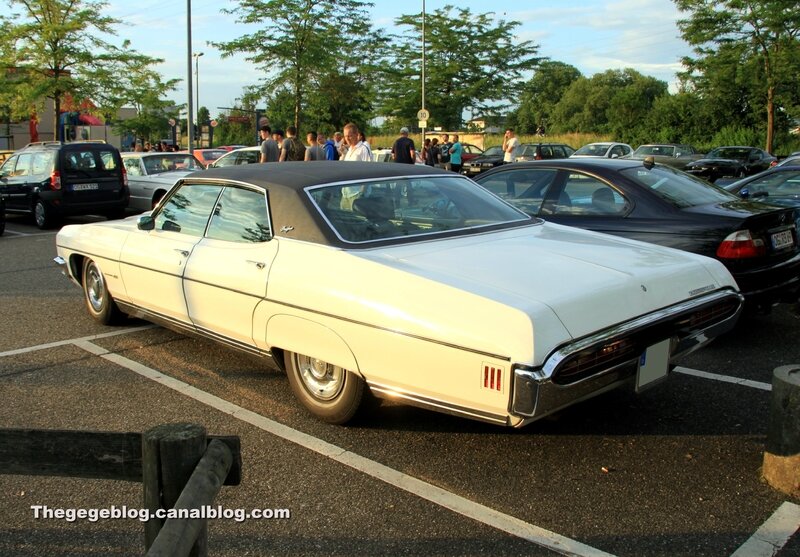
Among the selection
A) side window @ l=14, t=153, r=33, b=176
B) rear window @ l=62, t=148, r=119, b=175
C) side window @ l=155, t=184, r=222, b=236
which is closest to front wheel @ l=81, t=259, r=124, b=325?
side window @ l=155, t=184, r=222, b=236

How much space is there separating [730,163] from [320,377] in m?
24.3

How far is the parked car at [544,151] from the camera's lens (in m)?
26.9

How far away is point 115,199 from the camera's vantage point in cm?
1417

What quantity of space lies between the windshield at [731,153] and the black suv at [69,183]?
20.9m

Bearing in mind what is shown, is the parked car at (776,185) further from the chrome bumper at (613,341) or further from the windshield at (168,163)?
the windshield at (168,163)

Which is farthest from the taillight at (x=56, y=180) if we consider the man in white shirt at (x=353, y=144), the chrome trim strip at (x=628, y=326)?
the chrome trim strip at (x=628, y=326)

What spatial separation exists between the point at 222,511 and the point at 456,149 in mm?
17942

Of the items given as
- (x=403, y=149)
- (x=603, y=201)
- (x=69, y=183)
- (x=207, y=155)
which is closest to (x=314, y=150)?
(x=403, y=149)

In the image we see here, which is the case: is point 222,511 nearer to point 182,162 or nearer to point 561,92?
point 182,162

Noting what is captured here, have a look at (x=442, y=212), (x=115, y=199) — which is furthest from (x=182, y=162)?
(x=442, y=212)

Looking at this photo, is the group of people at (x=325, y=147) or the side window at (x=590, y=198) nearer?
the side window at (x=590, y=198)

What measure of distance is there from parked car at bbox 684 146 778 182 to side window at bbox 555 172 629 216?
63.9 feet

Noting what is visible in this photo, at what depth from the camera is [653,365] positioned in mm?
3680

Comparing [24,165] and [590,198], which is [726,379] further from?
[24,165]
